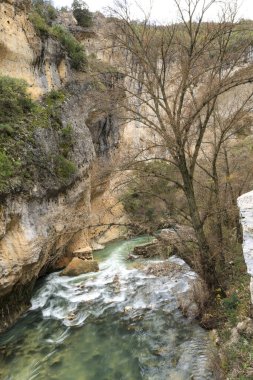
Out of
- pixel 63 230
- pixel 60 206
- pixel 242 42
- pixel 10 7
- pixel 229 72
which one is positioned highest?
pixel 10 7

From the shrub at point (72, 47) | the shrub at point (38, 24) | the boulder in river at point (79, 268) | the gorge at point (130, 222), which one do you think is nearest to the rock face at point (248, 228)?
the gorge at point (130, 222)

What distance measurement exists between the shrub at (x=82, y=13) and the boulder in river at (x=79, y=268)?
25.2 m

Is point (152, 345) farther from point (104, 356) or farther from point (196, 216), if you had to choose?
point (196, 216)

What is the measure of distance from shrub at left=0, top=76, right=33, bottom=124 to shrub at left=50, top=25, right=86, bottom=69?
7250 millimetres

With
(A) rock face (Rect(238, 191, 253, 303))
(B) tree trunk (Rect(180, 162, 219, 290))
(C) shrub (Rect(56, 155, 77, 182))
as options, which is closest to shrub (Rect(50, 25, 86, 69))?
(C) shrub (Rect(56, 155, 77, 182))

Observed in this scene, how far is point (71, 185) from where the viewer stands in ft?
42.2

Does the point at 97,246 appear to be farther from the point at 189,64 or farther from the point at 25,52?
the point at 189,64

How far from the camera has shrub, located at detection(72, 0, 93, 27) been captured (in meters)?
29.3

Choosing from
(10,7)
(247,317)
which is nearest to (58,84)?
(10,7)

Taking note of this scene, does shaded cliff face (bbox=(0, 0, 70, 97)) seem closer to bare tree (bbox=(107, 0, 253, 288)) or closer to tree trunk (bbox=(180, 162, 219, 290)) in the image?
bare tree (bbox=(107, 0, 253, 288))

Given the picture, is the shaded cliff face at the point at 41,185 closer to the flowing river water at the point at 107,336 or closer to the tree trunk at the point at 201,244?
the flowing river water at the point at 107,336

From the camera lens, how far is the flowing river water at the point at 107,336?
6.44 metres

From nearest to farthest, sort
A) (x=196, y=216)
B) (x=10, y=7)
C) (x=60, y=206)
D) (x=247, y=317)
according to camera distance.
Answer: (x=247, y=317) → (x=196, y=216) → (x=60, y=206) → (x=10, y=7)

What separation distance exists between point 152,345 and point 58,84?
495 inches
